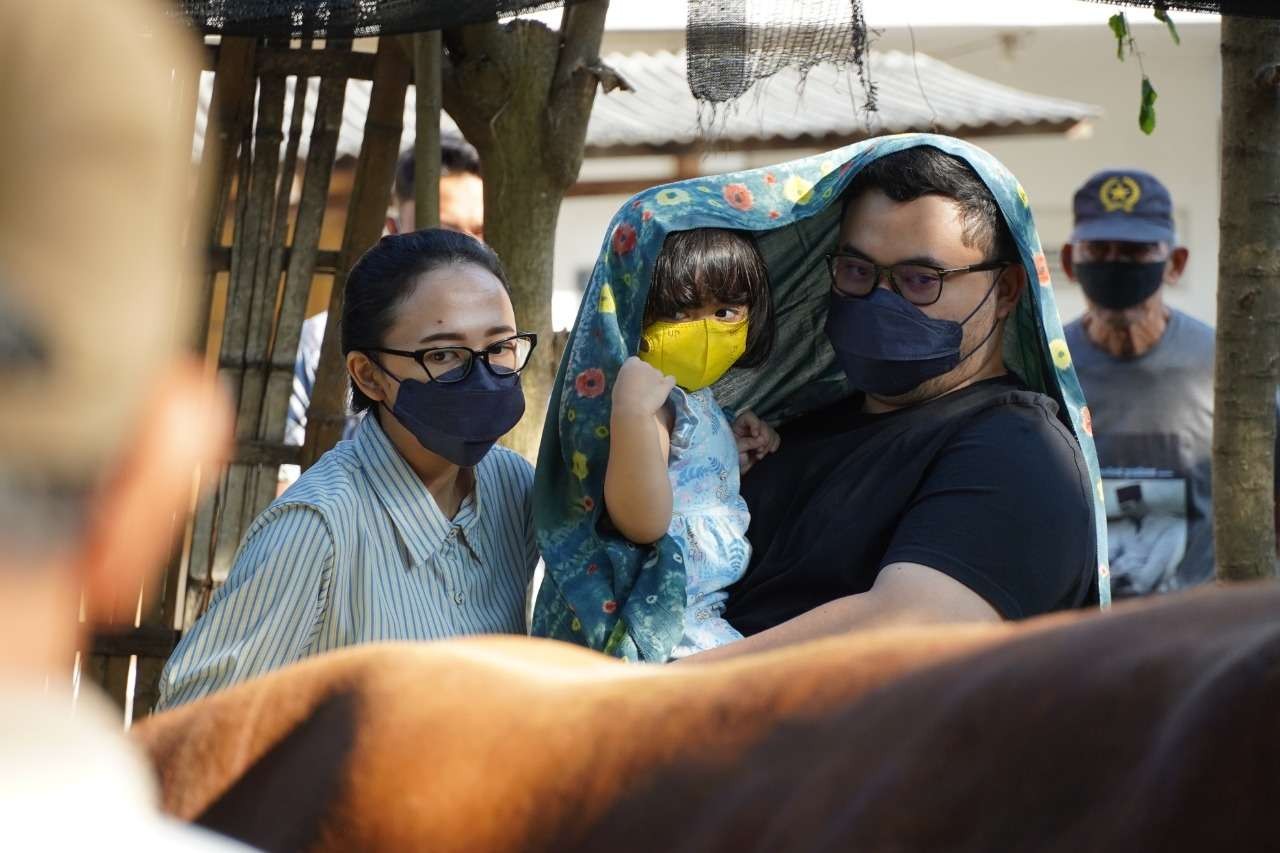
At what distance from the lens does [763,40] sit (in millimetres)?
3055

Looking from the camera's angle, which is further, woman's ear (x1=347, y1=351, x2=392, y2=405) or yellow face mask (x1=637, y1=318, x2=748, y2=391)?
woman's ear (x1=347, y1=351, x2=392, y2=405)

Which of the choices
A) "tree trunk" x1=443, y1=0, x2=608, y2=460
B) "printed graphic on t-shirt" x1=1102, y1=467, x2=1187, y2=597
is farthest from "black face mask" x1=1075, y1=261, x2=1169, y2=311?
"tree trunk" x1=443, y1=0, x2=608, y2=460

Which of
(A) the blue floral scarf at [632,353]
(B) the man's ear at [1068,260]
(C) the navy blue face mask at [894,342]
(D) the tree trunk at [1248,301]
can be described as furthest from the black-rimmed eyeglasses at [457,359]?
(B) the man's ear at [1068,260]

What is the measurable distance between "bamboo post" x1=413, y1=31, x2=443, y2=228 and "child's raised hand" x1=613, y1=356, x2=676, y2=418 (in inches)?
52.5

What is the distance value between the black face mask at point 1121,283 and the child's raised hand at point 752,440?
105 inches

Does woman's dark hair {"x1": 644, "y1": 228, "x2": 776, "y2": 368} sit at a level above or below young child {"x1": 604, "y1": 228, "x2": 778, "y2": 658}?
above

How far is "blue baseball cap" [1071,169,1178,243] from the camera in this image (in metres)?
5.32

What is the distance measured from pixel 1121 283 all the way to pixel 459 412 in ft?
10.4

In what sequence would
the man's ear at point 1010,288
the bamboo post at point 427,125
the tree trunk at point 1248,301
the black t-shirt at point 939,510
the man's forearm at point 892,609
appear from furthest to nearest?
1. the bamboo post at point 427,125
2. the tree trunk at point 1248,301
3. the man's ear at point 1010,288
4. the black t-shirt at point 939,510
5. the man's forearm at point 892,609

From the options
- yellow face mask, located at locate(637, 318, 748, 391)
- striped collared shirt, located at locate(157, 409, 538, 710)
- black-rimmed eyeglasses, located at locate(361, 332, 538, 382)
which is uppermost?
yellow face mask, located at locate(637, 318, 748, 391)

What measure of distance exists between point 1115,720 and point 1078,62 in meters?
13.0

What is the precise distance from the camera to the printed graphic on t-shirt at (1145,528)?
4.90 meters

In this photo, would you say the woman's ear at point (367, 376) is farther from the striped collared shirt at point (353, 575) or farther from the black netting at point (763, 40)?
the black netting at point (763, 40)

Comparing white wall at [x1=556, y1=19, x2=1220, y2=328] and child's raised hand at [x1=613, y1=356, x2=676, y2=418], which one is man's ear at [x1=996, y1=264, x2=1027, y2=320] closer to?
child's raised hand at [x1=613, y1=356, x2=676, y2=418]
